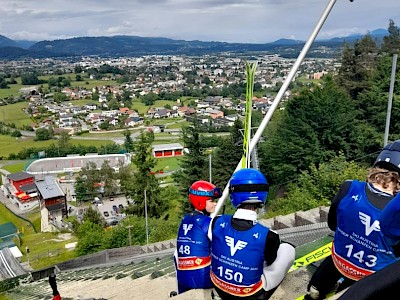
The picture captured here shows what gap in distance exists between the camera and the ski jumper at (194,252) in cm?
345

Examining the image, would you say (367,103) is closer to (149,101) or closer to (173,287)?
(173,287)

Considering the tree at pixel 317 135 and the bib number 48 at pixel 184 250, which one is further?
the tree at pixel 317 135

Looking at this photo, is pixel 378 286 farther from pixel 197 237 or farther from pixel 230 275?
pixel 197 237

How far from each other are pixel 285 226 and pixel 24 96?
460 feet

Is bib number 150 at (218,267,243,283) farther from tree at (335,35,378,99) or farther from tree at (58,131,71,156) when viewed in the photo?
tree at (58,131,71,156)

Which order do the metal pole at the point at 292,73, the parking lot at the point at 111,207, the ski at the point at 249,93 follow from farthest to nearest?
1. the parking lot at the point at 111,207
2. the ski at the point at 249,93
3. the metal pole at the point at 292,73

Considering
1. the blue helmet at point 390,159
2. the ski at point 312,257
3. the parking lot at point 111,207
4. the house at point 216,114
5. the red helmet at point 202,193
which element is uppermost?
the blue helmet at point 390,159

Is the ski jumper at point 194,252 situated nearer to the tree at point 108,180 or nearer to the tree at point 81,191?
the tree at point 108,180

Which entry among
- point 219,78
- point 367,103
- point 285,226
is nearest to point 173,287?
point 285,226

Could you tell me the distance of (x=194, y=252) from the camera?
3504 mm

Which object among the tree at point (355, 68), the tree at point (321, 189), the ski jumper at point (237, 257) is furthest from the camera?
the tree at point (355, 68)

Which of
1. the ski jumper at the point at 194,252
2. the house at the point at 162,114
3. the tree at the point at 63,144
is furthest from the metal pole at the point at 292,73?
the house at the point at 162,114

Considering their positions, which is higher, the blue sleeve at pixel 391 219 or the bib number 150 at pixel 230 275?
the blue sleeve at pixel 391 219

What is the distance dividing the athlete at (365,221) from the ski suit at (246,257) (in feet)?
1.40
